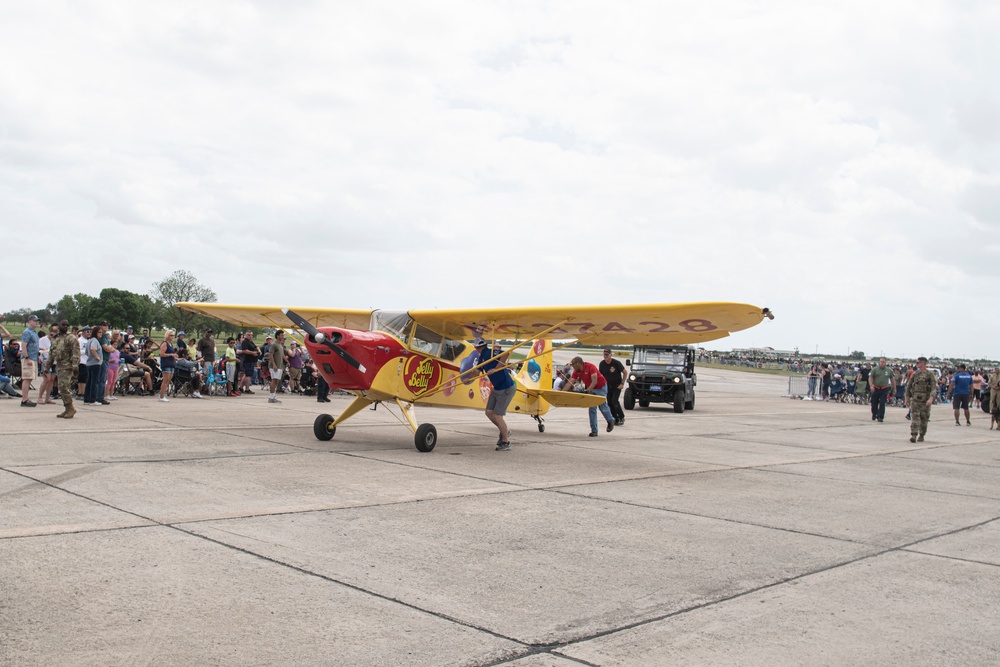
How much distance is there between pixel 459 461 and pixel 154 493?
15.1 ft

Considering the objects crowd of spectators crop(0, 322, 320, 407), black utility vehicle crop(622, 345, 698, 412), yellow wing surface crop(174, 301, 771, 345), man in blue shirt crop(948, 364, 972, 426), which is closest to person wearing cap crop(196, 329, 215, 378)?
crowd of spectators crop(0, 322, 320, 407)

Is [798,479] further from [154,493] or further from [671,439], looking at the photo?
[154,493]

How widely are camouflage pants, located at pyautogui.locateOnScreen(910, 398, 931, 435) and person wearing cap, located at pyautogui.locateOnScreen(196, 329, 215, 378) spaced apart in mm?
17015

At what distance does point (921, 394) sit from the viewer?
1745cm

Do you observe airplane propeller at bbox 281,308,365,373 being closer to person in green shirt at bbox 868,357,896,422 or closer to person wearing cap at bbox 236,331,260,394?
person wearing cap at bbox 236,331,260,394

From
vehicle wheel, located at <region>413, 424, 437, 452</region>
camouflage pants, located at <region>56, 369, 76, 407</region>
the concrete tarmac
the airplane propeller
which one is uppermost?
the airplane propeller

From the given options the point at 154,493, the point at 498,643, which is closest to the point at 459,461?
the point at 154,493

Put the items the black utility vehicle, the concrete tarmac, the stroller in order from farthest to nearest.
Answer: the black utility vehicle
the stroller
the concrete tarmac

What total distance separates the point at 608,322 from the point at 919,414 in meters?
9.19

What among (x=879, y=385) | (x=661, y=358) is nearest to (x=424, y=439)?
(x=661, y=358)

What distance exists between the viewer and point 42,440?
11.0 metres

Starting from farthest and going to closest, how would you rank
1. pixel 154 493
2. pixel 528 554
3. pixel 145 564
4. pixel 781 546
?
pixel 154 493
pixel 781 546
pixel 528 554
pixel 145 564

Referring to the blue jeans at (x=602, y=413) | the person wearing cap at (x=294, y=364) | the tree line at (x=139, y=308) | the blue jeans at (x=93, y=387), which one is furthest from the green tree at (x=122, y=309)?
the blue jeans at (x=602, y=413)

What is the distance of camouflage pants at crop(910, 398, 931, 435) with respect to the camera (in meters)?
17.7
